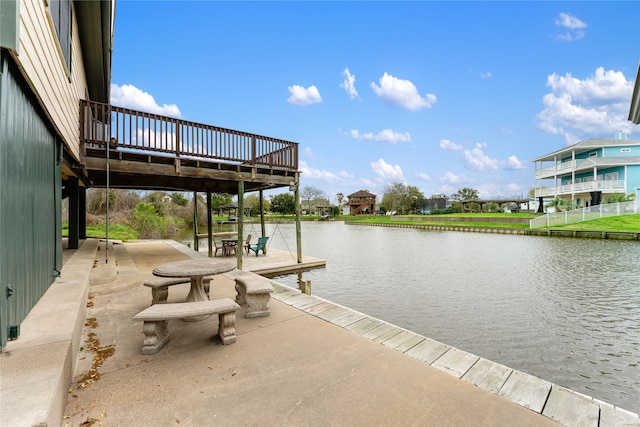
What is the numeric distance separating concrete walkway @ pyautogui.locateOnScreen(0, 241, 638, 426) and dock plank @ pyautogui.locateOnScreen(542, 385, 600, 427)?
14 millimetres

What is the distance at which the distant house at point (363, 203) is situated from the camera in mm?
79438

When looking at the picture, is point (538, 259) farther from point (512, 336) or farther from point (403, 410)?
point (403, 410)

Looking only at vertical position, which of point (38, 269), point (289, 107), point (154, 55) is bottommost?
point (38, 269)

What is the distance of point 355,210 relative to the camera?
82.0 m

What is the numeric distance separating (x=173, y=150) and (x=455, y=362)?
771 centimetres

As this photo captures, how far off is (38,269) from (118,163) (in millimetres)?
4461

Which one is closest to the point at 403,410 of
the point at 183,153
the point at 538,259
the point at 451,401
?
the point at 451,401

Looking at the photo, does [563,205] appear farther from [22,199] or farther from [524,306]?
[22,199]

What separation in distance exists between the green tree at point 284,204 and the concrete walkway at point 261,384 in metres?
61.6

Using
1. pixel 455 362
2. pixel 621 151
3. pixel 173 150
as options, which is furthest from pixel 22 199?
pixel 621 151

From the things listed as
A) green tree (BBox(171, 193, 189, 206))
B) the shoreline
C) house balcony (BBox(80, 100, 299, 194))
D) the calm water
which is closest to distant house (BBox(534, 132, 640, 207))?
Answer: the shoreline

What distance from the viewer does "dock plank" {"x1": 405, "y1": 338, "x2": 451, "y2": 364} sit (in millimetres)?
3232

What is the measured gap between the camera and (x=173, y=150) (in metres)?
7.50

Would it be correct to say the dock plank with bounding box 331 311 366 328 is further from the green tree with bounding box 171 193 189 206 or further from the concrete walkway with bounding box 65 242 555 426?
the green tree with bounding box 171 193 189 206
